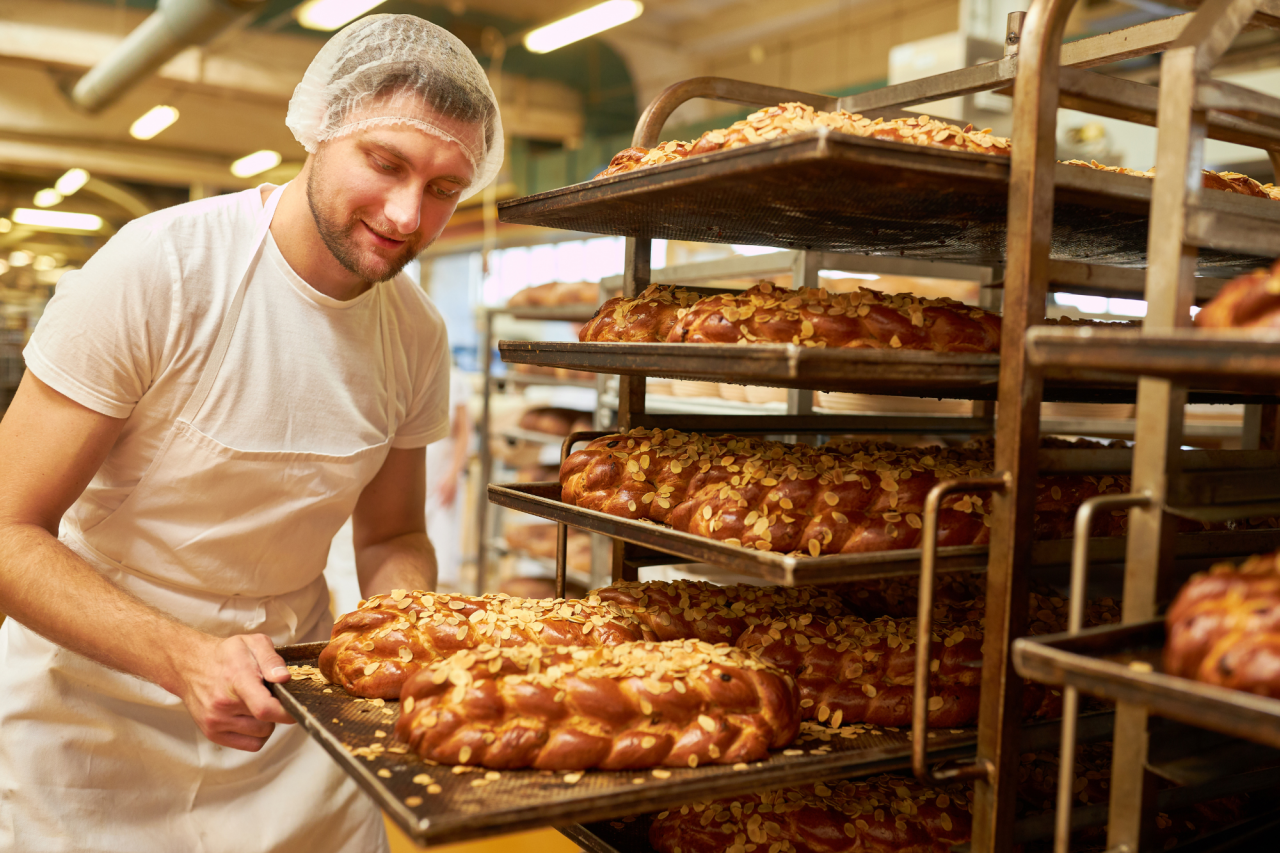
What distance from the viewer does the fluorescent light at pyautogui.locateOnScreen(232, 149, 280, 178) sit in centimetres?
917

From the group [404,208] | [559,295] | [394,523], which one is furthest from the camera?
[559,295]

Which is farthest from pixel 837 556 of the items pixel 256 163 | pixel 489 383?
pixel 256 163

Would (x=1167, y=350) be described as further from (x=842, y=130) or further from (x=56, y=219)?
(x=56, y=219)

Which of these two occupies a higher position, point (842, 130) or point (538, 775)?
point (842, 130)

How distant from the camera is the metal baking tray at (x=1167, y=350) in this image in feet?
2.42

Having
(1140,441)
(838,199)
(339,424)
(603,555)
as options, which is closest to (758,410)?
(603,555)

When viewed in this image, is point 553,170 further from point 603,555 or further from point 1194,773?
point 1194,773

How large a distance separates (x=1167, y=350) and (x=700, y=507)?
76cm

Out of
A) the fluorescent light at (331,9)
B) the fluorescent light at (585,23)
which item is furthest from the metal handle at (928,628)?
the fluorescent light at (331,9)

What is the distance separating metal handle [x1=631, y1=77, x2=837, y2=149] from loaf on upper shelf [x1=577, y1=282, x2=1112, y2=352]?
45 centimetres

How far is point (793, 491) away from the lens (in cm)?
140

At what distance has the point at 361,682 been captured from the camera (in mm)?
1378

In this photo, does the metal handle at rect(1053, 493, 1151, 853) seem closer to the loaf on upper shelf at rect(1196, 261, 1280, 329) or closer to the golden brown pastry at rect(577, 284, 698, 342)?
the loaf on upper shelf at rect(1196, 261, 1280, 329)

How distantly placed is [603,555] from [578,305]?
150 cm
